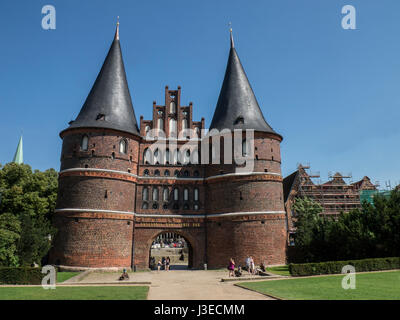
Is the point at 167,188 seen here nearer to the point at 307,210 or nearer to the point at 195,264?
the point at 195,264

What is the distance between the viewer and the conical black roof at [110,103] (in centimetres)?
2931

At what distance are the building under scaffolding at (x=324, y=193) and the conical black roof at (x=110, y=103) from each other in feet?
77.3

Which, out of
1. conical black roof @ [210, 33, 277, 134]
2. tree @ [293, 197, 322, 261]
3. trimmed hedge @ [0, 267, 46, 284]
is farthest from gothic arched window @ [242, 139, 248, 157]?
trimmed hedge @ [0, 267, 46, 284]

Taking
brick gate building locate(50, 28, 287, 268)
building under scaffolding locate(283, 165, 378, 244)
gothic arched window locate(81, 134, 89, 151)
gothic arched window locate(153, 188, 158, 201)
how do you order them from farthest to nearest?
building under scaffolding locate(283, 165, 378, 244), gothic arched window locate(153, 188, 158, 201), gothic arched window locate(81, 134, 89, 151), brick gate building locate(50, 28, 287, 268)

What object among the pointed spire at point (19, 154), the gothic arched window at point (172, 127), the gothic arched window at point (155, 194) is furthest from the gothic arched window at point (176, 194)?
the pointed spire at point (19, 154)

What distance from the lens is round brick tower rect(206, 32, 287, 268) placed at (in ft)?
92.4

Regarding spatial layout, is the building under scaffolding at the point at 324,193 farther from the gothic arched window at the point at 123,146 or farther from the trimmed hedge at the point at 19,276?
the trimmed hedge at the point at 19,276

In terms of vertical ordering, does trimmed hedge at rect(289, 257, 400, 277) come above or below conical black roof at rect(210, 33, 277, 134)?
below

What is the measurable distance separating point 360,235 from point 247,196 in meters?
9.52

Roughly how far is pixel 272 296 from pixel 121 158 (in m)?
20.4

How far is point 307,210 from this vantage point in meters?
36.4

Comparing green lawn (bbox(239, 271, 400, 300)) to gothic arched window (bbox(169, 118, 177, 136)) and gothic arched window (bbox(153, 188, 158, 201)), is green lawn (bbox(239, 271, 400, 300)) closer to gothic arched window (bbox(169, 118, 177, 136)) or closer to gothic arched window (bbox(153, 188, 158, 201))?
gothic arched window (bbox(153, 188, 158, 201))

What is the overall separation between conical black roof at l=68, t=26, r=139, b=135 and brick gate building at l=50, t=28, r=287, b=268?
3.8 inches
